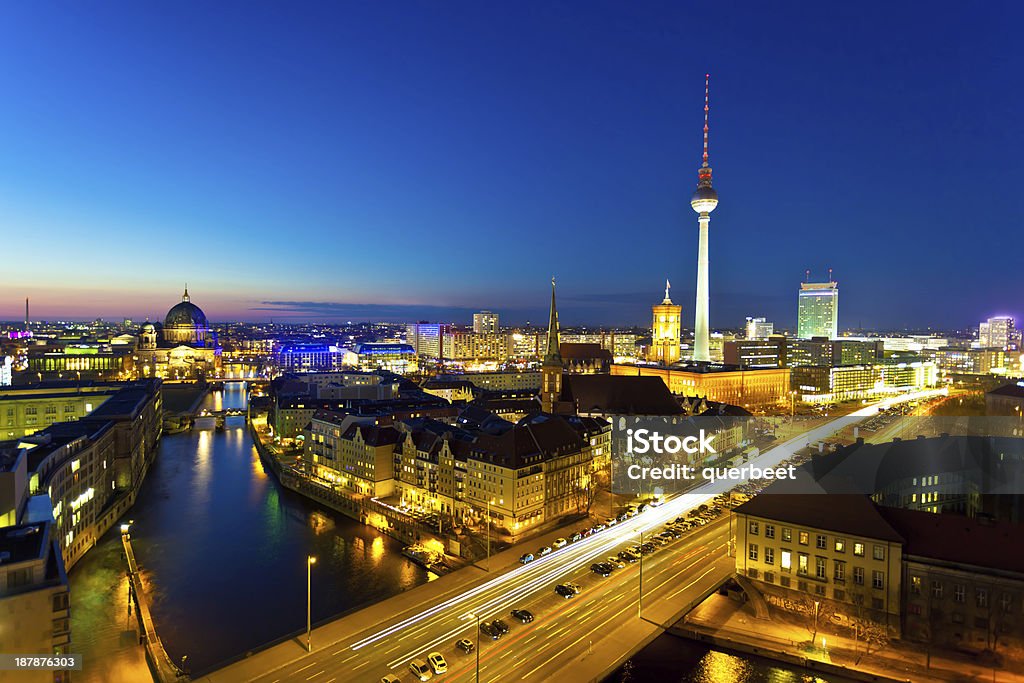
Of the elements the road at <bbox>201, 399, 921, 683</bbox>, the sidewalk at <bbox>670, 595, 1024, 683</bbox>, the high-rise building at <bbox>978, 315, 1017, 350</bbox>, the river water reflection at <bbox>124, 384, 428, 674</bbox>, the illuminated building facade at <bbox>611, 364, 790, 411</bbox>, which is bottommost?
the river water reflection at <bbox>124, 384, 428, 674</bbox>

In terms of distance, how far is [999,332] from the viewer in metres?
123

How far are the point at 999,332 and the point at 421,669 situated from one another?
499ft

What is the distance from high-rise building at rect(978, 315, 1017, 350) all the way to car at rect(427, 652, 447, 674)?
14780 cm

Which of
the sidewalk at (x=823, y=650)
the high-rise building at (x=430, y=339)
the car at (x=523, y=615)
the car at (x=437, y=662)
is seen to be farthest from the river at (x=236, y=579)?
the high-rise building at (x=430, y=339)

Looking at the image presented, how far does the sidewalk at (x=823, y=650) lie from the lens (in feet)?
47.3

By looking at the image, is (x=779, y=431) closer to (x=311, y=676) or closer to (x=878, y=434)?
(x=878, y=434)

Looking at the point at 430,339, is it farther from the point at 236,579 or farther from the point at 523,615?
the point at 523,615

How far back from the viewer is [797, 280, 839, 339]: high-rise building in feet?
436

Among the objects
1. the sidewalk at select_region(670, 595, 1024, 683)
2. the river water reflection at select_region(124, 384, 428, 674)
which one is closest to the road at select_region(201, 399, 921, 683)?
the sidewalk at select_region(670, 595, 1024, 683)

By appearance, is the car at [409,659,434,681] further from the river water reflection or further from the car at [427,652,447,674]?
the river water reflection

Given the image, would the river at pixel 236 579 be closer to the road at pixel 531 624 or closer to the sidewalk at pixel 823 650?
the sidewalk at pixel 823 650

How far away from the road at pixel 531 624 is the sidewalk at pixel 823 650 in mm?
1095

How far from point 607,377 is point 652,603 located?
94.1 ft

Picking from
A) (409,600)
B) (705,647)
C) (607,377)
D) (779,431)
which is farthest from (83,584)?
(779,431)
